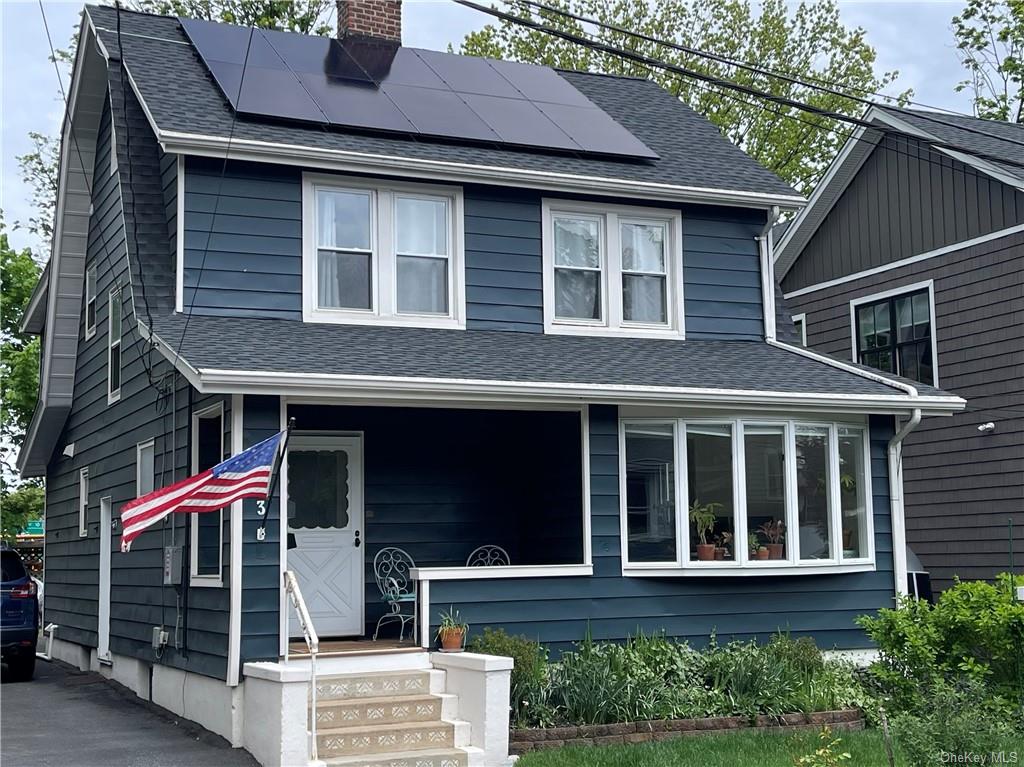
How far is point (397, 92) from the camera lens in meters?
15.0

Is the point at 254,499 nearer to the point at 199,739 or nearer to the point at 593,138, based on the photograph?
the point at 199,739

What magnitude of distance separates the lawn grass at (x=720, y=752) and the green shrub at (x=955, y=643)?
735mm

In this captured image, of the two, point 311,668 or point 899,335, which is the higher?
point 899,335

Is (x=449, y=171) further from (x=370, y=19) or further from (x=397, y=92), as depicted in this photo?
(x=370, y=19)

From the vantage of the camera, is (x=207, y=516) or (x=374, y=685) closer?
(x=374, y=685)

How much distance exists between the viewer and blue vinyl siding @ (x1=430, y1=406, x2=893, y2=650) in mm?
12000

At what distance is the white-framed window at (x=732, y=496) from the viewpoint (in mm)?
12695

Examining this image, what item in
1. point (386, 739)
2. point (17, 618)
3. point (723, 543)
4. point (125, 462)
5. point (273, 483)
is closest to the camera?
point (273, 483)

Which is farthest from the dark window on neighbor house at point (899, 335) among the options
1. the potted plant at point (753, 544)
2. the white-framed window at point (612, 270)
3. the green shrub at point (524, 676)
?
the green shrub at point (524, 676)

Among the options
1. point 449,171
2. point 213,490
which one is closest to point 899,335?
point 449,171

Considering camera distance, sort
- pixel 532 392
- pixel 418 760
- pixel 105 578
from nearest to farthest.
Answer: pixel 418 760 < pixel 532 392 < pixel 105 578

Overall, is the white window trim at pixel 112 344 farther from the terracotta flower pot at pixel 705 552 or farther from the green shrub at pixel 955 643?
the green shrub at pixel 955 643

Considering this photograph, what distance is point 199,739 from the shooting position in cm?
1123

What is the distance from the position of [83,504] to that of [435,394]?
7.83m
